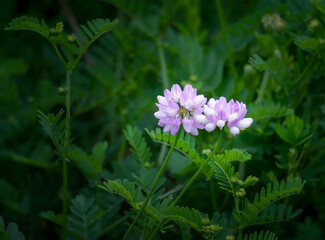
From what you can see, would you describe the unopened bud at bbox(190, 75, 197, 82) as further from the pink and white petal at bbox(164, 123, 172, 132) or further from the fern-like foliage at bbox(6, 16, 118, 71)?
the pink and white petal at bbox(164, 123, 172, 132)

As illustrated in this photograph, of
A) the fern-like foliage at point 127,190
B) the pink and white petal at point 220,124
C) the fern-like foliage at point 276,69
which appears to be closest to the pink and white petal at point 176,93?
the pink and white petal at point 220,124

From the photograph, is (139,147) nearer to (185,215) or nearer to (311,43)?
(185,215)

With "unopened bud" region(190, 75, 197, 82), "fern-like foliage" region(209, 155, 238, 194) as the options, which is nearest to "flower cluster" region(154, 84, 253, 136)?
"fern-like foliage" region(209, 155, 238, 194)

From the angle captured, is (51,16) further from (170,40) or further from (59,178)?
(59,178)

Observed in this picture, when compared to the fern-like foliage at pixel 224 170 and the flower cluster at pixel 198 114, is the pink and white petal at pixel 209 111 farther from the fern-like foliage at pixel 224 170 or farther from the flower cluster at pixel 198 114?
the fern-like foliage at pixel 224 170

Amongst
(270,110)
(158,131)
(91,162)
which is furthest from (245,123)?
(91,162)

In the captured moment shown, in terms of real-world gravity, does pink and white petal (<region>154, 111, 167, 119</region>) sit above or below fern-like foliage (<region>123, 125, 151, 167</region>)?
above
